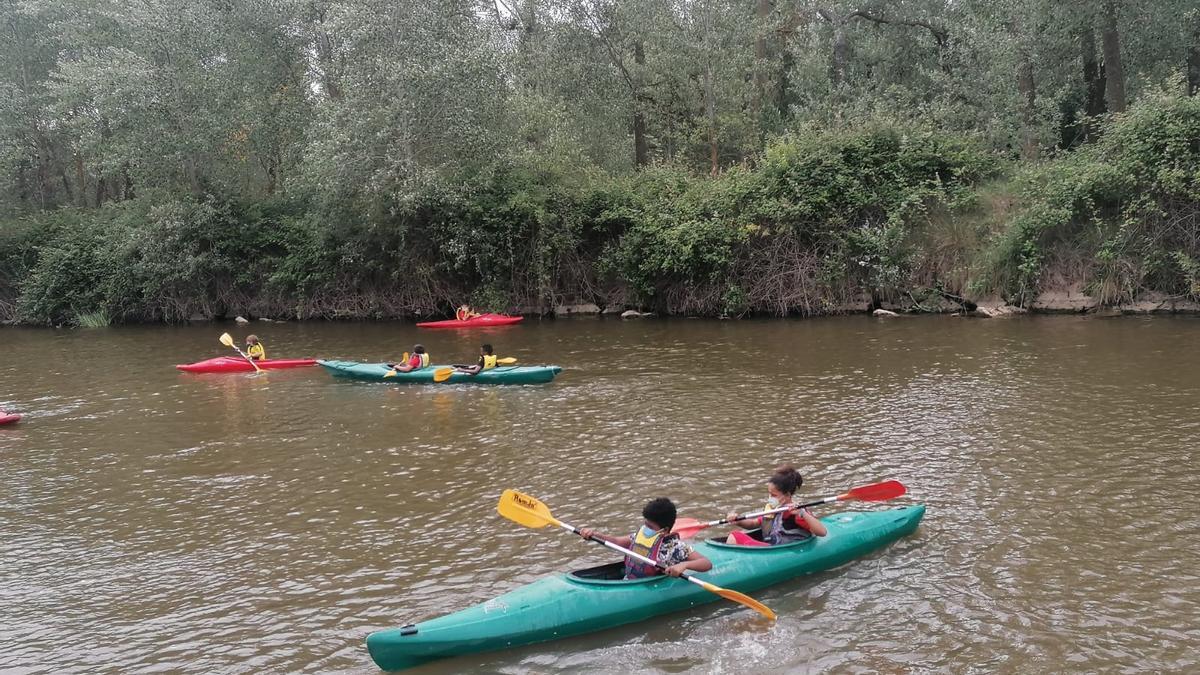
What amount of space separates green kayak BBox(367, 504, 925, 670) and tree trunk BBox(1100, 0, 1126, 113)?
18486 mm

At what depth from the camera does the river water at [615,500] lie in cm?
544

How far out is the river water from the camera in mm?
5438

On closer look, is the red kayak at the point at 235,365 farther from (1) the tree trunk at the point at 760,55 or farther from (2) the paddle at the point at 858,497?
(1) the tree trunk at the point at 760,55

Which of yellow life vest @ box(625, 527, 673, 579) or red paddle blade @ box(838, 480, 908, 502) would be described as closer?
yellow life vest @ box(625, 527, 673, 579)

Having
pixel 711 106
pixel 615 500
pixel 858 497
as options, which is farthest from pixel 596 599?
pixel 711 106

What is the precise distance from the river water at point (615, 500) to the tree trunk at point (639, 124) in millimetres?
14391

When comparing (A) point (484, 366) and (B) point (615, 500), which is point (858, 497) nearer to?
(B) point (615, 500)

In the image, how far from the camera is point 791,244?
21.6 meters

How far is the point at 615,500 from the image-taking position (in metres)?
7.99

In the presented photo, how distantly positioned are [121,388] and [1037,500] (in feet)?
48.9

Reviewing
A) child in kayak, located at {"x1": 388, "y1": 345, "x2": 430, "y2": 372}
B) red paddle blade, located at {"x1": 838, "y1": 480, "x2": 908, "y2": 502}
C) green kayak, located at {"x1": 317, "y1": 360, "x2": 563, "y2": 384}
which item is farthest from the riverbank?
red paddle blade, located at {"x1": 838, "y1": 480, "x2": 908, "y2": 502}

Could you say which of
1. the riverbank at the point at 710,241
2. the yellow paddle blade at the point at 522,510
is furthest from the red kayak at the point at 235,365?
the yellow paddle blade at the point at 522,510

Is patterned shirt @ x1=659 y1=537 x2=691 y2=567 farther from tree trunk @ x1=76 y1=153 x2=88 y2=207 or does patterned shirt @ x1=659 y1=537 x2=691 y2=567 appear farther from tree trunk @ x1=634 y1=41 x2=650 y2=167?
tree trunk @ x1=76 y1=153 x2=88 y2=207

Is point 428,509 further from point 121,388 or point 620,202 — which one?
point 620,202
